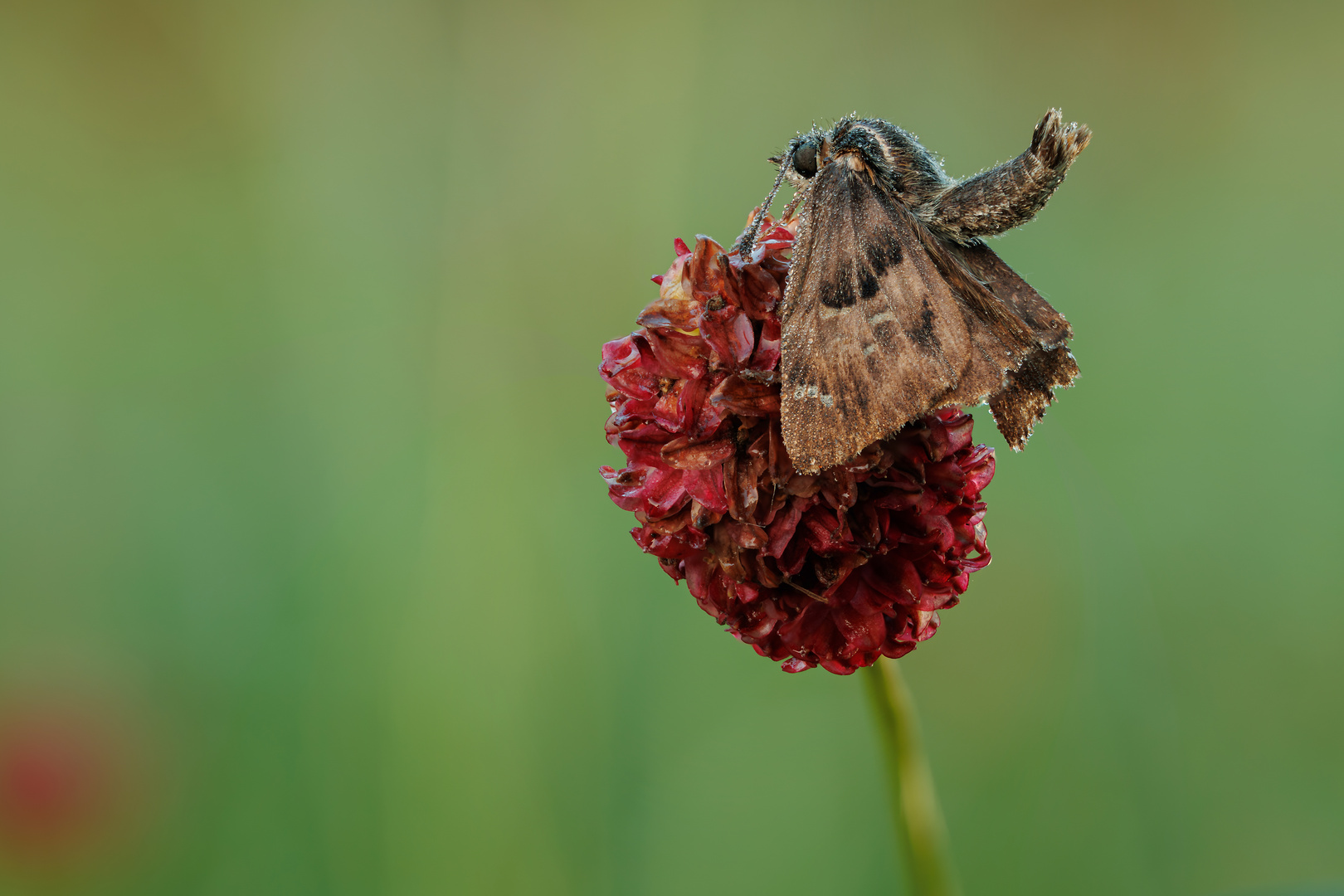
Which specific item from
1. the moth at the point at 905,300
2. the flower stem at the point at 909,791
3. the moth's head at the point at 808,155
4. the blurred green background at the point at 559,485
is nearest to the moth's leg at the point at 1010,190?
the moth at the point at 905,300

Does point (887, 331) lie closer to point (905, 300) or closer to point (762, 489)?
point (905, 300)

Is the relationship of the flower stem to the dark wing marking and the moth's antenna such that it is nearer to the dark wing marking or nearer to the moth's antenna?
the dark wing marking

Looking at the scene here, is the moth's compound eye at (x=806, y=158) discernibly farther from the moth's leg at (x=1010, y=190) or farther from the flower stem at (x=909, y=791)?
the flower stem at (x=909, y=791)

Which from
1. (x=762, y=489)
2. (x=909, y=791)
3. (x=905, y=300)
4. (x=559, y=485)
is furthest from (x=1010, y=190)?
(x=559, y=485)

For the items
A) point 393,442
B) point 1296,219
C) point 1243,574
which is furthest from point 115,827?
point 1296,219

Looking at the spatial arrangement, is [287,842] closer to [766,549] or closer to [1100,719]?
[766,549]
